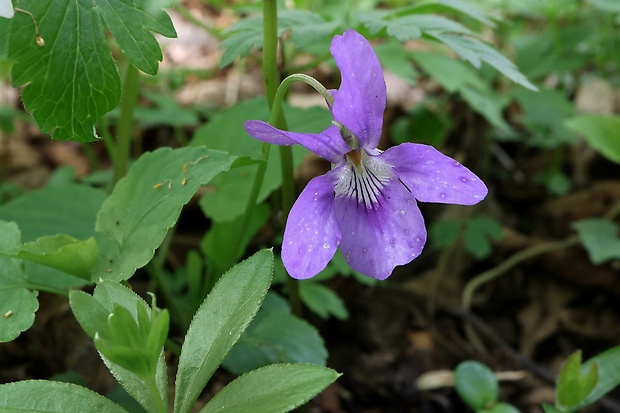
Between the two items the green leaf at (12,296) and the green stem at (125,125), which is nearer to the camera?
the green leaf at (12,296)

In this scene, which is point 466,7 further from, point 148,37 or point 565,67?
point 565,67

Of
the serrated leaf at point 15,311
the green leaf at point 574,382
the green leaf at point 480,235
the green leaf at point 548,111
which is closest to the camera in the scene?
the serrated leaf at point 15,311

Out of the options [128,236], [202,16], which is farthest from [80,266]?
[202,16]

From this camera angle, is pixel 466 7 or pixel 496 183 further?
pixel 496 183

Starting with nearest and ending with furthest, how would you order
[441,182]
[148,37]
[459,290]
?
[441,182]
[148,37]
[459,290]

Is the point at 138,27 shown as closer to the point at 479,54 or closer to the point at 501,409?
the point at 479,54

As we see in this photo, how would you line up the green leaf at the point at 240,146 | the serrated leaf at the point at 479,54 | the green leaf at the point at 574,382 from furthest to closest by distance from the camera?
the green leaf at the point at 240,146 < the serrated leaf at the point at 479,54 < the green leaf at the point at 574,382

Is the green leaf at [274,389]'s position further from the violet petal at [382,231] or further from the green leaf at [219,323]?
the violet petal at [382,231]

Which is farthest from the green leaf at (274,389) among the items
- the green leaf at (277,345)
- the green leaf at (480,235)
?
the green leaf at (480,235)
